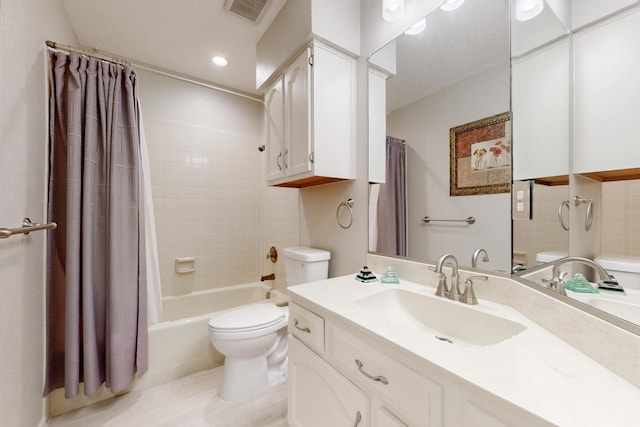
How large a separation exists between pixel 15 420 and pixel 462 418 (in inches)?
64.7

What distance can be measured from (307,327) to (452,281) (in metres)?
0.61

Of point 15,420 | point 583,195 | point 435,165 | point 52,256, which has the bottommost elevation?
point 15,420

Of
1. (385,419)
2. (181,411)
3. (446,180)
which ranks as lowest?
(181,411)

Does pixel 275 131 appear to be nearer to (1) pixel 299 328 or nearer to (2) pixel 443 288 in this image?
(1) pixel 299 328

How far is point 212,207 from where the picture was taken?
2.59m

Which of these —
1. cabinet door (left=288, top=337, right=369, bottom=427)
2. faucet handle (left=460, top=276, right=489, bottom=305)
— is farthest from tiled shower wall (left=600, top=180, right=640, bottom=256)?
cabinet door (left=288, top=337, right=369, bottom=427)

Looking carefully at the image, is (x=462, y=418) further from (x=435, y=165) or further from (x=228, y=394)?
(x=228, y=394)

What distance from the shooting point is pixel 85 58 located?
1469 mm

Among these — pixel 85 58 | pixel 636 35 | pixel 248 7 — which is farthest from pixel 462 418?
pixel 85 58

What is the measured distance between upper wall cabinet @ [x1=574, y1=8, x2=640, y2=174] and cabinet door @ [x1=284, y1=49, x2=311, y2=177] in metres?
1.06

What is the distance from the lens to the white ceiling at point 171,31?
162 cm

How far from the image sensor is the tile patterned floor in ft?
4.50

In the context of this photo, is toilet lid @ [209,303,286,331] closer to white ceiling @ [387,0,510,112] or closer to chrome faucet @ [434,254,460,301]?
chrome faucet @ [434,254,460,301]

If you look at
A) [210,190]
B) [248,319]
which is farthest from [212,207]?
[248,319]
